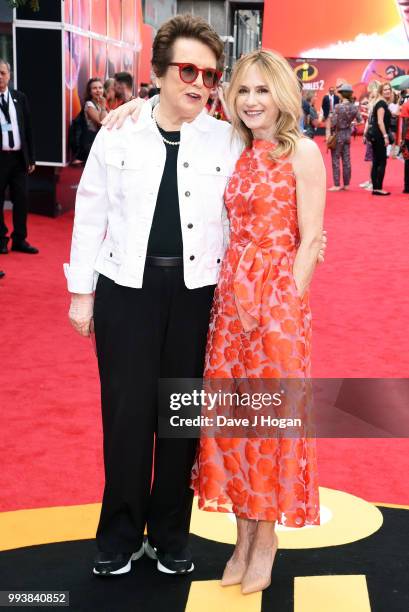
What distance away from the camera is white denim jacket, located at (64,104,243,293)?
281cm

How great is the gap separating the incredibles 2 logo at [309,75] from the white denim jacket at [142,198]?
3155 cm

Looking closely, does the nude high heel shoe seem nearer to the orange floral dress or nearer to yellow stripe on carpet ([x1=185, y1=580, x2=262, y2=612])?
yellow stripe on carpet ([x1=185, y1=580, x2=262, y2=612])

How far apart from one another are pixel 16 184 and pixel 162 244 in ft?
20.5

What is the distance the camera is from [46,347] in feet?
19.4

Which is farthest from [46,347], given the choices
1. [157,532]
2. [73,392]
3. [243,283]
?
[243,283]

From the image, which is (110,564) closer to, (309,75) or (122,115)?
(122,115)

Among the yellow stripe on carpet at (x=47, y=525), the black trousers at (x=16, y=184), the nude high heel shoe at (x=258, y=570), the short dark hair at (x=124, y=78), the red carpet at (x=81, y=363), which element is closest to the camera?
the nude high heel shoe at (x=258, y=570)

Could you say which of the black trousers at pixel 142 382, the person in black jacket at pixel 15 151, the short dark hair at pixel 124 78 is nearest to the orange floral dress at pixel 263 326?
the black trousers at pixel 142 382

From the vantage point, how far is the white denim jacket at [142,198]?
2812mm

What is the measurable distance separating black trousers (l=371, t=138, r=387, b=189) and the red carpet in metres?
3.70

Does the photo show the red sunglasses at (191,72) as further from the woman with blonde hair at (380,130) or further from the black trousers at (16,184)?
the woman with blonde hair at (380,130)

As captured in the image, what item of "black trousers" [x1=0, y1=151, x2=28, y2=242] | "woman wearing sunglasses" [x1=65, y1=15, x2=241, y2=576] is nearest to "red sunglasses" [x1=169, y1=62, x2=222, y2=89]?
"woman wearing sunglasses" [x1=65, y1=15, x2=241, y2=576]

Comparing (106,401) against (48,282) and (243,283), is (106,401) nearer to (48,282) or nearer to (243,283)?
(243,283)

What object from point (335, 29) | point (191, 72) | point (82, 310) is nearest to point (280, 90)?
point (191, 72)
